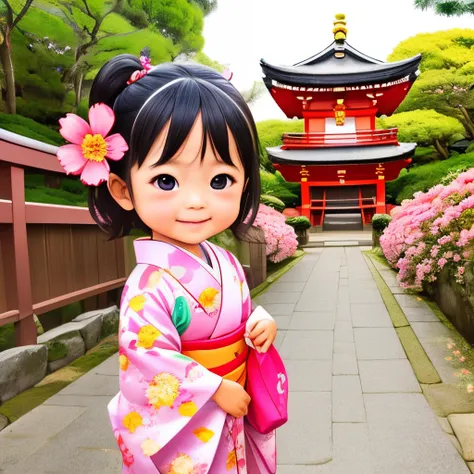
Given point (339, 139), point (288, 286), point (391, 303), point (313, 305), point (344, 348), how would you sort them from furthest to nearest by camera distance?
point (339, 139), point (288, 286), point (313, 305), point (391, 303), point (344, 348)

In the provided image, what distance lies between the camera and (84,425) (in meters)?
2.79

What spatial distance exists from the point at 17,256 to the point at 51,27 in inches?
478

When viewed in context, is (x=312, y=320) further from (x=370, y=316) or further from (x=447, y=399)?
(x=447, y=399)

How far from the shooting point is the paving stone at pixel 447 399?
2.91m

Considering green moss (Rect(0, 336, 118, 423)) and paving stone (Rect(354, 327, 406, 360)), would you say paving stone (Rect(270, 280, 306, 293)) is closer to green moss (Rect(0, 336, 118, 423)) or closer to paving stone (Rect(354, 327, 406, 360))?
paving stone (Rect(354, 327, 406, 360))

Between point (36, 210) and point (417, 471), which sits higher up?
point (36, 210)

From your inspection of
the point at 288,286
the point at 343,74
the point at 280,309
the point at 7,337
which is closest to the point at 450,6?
the point at 343,74

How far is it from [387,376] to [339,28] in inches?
835

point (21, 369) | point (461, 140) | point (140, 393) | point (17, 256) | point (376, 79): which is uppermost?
point (376, 79)

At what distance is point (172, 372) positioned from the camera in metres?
1.21

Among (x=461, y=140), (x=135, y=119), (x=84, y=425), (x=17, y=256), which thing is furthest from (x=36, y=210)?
(x=461, y=140)

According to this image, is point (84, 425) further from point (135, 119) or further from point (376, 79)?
point (376, 79)

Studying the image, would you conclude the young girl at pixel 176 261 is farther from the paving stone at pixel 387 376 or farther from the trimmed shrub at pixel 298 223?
the trimmed shrub at pixel 298 223

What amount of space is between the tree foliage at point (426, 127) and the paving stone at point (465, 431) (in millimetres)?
20263
